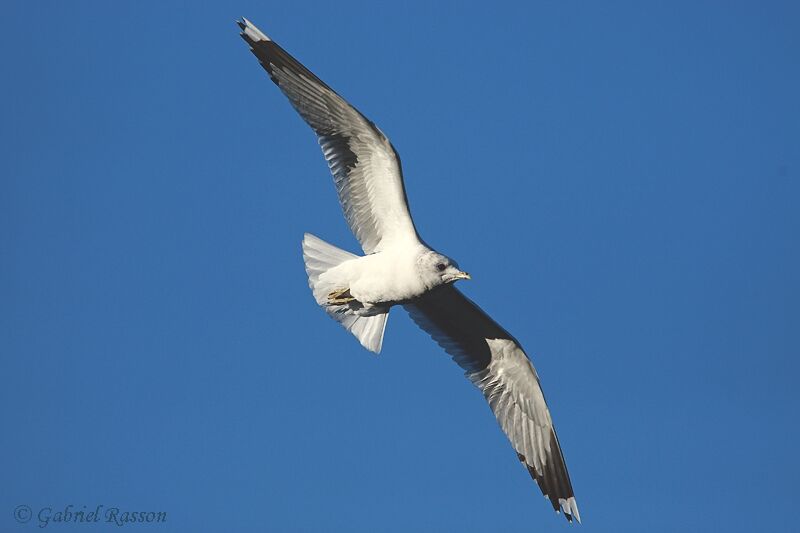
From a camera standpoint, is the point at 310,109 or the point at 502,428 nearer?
the point at 310,109

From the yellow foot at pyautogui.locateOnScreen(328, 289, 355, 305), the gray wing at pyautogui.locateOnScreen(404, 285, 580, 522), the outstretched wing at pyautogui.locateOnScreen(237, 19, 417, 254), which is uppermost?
the outstretched wing at pyautogui.locateOnScreen(237, 19, 417, 254)

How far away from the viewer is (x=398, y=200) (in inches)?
334

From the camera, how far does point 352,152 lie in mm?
8562

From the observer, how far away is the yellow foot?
8.73 m

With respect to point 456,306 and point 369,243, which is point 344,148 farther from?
point 456,306

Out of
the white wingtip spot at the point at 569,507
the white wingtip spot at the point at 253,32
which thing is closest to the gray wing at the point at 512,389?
the white wingtip spot at the point at 569,507

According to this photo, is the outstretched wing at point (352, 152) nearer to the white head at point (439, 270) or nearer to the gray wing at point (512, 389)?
the white head at point (439, 270)

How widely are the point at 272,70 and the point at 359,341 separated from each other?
2.34 metres

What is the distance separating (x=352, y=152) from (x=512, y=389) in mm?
2591

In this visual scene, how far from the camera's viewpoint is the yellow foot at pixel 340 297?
8.73 meters

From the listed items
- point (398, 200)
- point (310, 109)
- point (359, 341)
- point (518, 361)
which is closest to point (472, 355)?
point (518, 361)

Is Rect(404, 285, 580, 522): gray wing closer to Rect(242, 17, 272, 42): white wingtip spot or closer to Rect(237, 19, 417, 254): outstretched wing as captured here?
Rect(237, 19, 417, 254): outstretched wing

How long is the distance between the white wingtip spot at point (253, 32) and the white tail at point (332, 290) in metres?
1.66

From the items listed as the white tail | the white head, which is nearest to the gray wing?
the white tail
